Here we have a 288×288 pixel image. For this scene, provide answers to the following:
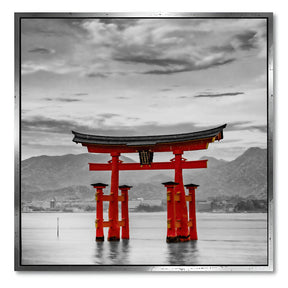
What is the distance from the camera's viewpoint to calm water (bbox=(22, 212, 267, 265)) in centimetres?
283

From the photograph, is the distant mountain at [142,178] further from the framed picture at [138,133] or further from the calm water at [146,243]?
the calm water at [146,243]

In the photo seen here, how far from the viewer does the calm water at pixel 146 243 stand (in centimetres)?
283

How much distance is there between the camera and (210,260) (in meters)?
2.83

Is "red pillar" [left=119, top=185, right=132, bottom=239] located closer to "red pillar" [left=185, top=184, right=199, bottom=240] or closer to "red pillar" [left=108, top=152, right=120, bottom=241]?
"red pillar" [left=108, top=152, right=120, bottom=241]

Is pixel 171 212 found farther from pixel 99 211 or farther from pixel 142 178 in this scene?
pixel 99 211

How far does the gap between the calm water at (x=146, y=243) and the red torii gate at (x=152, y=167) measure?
2.1 inches

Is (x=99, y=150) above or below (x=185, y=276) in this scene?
above

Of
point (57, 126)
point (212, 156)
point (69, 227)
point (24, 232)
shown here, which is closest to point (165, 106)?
point (212, 156)

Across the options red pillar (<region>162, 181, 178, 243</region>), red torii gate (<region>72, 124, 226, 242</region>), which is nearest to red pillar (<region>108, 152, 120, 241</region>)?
red torii gate (<region>72, 124, 226, 242</region>)

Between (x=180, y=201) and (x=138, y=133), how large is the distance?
0.48 m

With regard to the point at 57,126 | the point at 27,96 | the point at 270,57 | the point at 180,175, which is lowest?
the point at 180,175

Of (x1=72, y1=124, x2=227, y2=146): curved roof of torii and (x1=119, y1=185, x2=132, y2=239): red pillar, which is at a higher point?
(x1=72, y1=124, x2=227, y2=146): curved roof of torii
